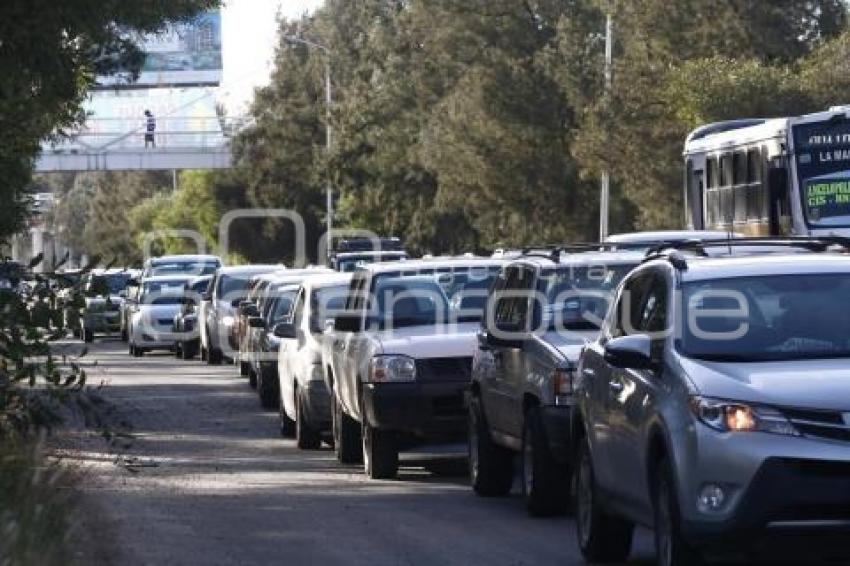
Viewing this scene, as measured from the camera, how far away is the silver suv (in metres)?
10.2

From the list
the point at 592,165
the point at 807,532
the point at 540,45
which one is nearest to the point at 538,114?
→ the point at 540,45

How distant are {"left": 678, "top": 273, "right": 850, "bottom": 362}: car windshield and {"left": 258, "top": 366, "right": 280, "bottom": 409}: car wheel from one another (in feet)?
58.2

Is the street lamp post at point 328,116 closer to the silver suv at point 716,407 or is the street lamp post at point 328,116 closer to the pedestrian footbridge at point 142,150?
the pedestrian footbridge at point 142,150

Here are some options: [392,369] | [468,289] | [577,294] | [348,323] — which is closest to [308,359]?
[348,323]

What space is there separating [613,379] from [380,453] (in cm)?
689

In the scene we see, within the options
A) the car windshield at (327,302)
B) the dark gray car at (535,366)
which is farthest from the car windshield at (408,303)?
the car windshield at (327,302)

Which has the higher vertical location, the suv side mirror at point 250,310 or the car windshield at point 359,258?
the car windshield at point 359,258

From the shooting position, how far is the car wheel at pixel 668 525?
10.7 metres

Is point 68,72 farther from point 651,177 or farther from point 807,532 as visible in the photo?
point 651,177

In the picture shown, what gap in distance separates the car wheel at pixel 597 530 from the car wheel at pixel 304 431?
31.6 ft

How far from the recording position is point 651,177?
50156 millimetres

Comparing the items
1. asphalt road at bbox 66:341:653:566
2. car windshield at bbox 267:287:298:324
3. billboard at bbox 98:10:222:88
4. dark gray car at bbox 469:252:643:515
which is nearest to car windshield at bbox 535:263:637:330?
dark gray car at bbox 469:252:643:515

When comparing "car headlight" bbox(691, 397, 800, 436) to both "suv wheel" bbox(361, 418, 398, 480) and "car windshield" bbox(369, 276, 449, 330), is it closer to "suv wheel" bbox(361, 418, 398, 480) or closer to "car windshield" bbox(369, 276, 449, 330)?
"suv wheel" bbox(361, 418, 398, 480)

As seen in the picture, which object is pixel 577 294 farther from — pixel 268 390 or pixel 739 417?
pixel 268 390
